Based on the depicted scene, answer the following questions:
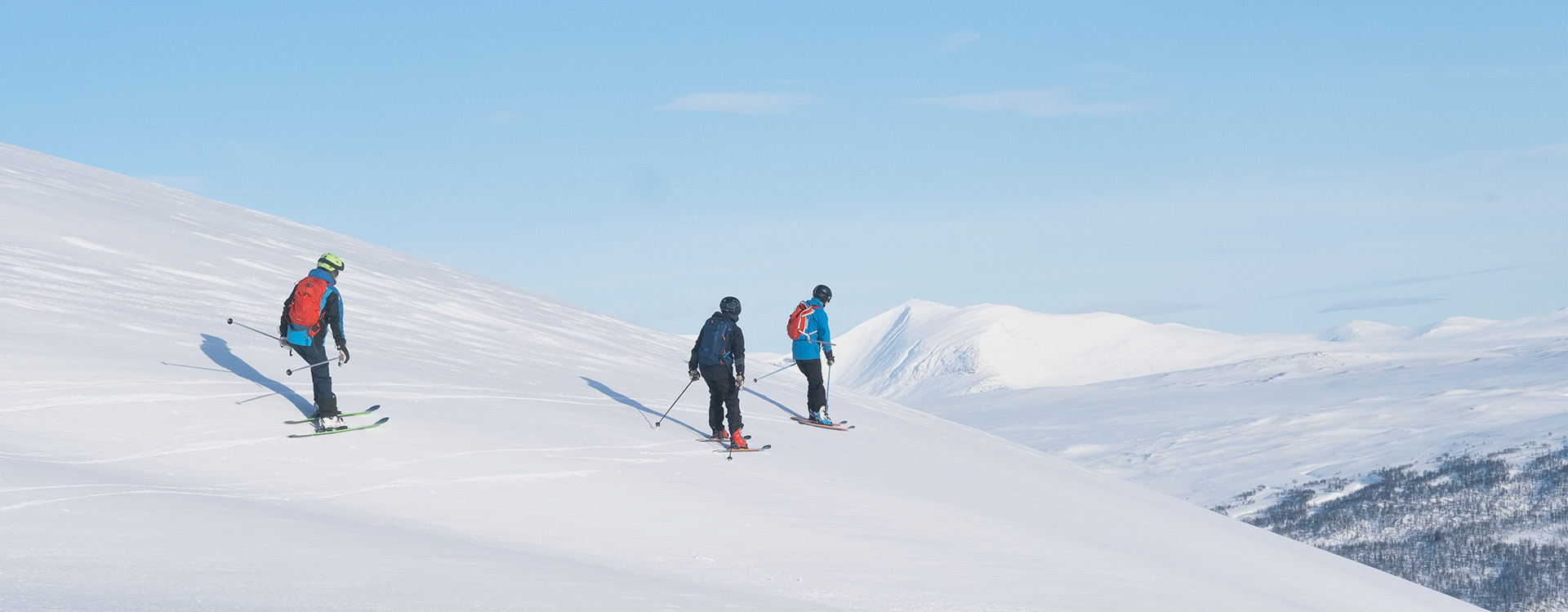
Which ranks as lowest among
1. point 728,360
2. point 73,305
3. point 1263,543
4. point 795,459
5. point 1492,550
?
point 1492,550

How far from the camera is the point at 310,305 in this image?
36.6ft

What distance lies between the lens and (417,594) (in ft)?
21.3

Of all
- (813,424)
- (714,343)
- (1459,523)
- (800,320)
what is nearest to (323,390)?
(714,343)

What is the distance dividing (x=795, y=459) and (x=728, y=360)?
1.71 m

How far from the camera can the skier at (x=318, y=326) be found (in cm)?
1104

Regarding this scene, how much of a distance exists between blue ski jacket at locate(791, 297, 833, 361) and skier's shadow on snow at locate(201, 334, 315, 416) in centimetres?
659

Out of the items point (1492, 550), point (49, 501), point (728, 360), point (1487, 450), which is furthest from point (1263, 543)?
point (1487, 450)

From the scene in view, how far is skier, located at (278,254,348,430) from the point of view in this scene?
1104 centimetres

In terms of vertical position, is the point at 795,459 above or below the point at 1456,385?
above

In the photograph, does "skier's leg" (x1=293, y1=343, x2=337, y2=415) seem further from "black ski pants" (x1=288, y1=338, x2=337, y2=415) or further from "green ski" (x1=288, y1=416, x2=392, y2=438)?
"green ski" (x1=288, y1=416, x2=392, y2=438)

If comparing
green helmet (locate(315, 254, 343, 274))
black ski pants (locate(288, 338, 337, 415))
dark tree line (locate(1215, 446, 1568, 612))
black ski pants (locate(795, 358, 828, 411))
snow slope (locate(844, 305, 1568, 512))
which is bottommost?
dark tree line (locate(1215, 446, 1568, 612))

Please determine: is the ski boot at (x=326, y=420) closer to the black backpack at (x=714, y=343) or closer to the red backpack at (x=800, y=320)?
the black backpack at (x=714, y=343)

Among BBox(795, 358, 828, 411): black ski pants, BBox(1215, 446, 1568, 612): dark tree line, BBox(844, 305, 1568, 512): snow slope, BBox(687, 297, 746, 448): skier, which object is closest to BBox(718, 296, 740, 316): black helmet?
BBox(687, 297, 746, 448): skier

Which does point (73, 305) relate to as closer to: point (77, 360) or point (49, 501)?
point (77, 360)
